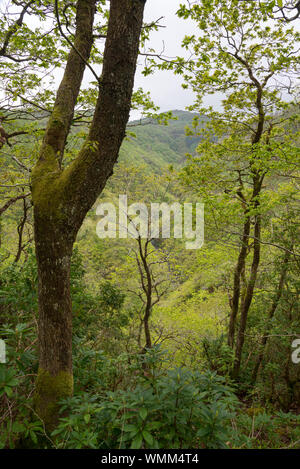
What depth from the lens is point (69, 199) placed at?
2129 millimetres

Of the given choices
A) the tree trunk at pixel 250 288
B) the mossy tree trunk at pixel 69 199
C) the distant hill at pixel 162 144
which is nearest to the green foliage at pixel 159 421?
the mossy tree trunk at pixel 69 199

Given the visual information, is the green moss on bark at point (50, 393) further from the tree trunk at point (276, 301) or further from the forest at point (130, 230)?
the tree trunk at point (276, 301)

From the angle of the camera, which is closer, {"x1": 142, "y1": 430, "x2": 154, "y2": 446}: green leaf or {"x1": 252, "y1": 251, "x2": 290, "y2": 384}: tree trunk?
{"x1": 142, "y1": 430, "x2": 154, "y2": 446}: green leaf

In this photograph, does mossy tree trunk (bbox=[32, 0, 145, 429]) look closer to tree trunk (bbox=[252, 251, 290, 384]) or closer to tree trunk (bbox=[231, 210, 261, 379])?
tree trunk (bbox=[231, 210, 261, 379])

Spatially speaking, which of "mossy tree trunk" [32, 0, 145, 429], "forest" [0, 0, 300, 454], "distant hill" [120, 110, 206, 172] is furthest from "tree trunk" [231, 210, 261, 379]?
"distant hill" [120, 110, 206, 172]

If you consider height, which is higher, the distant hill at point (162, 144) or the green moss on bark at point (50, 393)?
the distant hill at point (162, 144)

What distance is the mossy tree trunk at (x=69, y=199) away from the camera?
2.06m

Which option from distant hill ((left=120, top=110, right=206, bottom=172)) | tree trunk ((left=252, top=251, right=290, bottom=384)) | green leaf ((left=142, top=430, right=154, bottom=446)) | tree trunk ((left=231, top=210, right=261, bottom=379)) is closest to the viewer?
green leaf ((left=142, top=430, right=154, bottom=446))

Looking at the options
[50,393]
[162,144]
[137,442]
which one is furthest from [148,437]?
[162,144]

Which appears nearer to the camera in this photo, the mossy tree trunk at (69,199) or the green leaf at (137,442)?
the green leaf at (137,442)

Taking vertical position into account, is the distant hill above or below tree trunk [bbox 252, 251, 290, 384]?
above

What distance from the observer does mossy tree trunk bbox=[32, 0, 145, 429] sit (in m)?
2.06

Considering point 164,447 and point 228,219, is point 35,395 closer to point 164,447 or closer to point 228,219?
point 164,447
